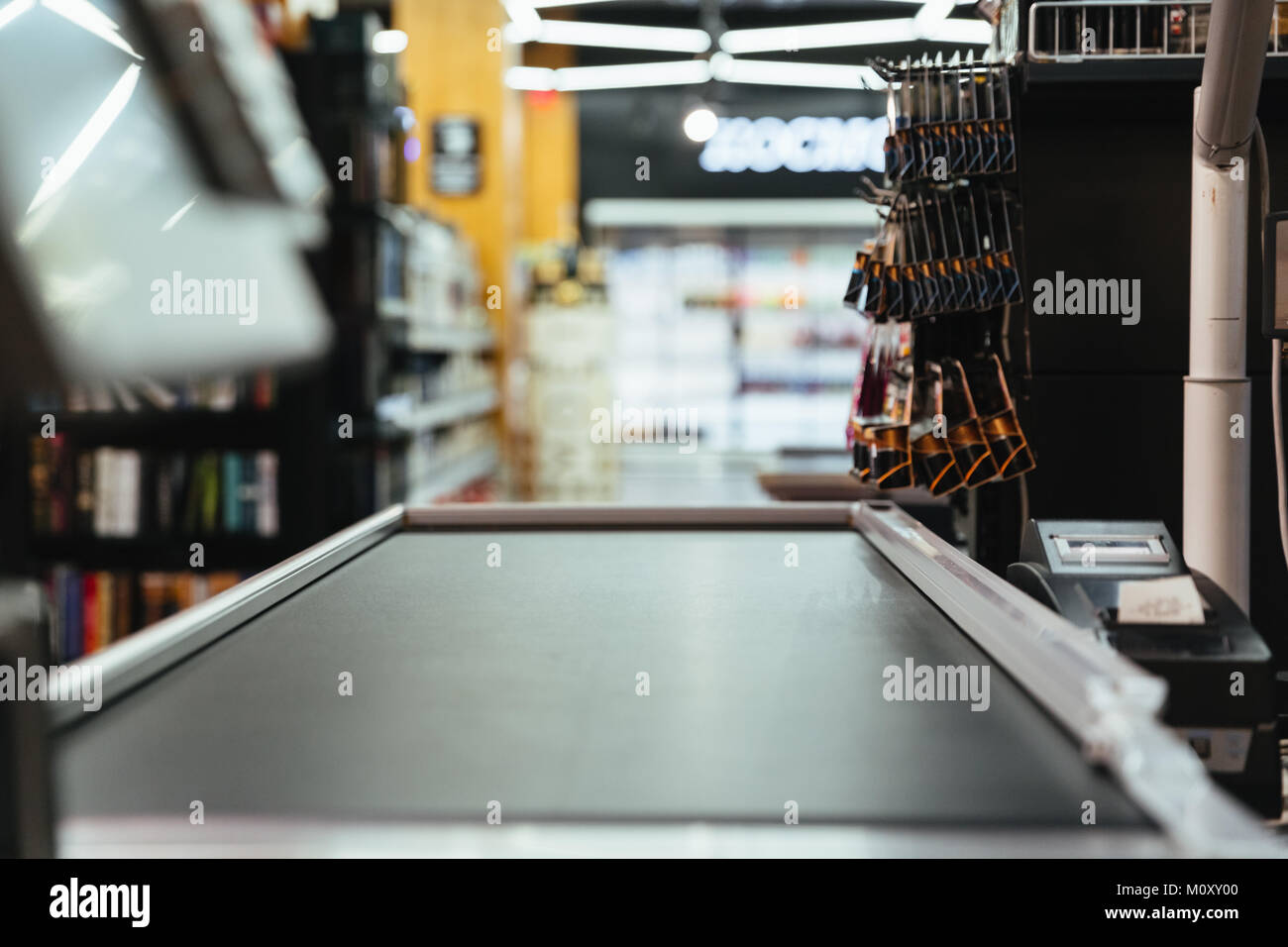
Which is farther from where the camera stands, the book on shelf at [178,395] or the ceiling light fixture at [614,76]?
the ceiling light fixture at [614,76]

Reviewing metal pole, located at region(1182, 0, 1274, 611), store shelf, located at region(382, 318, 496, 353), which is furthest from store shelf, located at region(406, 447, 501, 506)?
metal pole, located at region(1182, 0, 1274, 611)

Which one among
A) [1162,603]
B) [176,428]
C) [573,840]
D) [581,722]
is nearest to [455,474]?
[176,428]

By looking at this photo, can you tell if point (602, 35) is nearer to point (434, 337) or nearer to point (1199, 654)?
point (434, 337)

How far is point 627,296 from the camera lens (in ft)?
35.6

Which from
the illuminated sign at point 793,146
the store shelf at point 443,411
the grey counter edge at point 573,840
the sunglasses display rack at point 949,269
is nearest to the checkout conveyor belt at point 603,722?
the grey counter edge at point 573,840

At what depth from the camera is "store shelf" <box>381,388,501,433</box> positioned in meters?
5.29

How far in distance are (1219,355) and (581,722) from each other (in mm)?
1306

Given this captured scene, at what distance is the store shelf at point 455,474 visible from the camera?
19.3ft

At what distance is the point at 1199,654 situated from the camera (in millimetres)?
1516

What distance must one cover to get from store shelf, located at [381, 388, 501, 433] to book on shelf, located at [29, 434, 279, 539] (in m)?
0.75

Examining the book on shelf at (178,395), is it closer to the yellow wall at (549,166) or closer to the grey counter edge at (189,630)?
the grey counter edge at (189,630)

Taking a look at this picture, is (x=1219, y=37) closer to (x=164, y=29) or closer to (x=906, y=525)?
(x=906, y=525)

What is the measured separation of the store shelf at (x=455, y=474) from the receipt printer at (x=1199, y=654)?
370 centimetres
